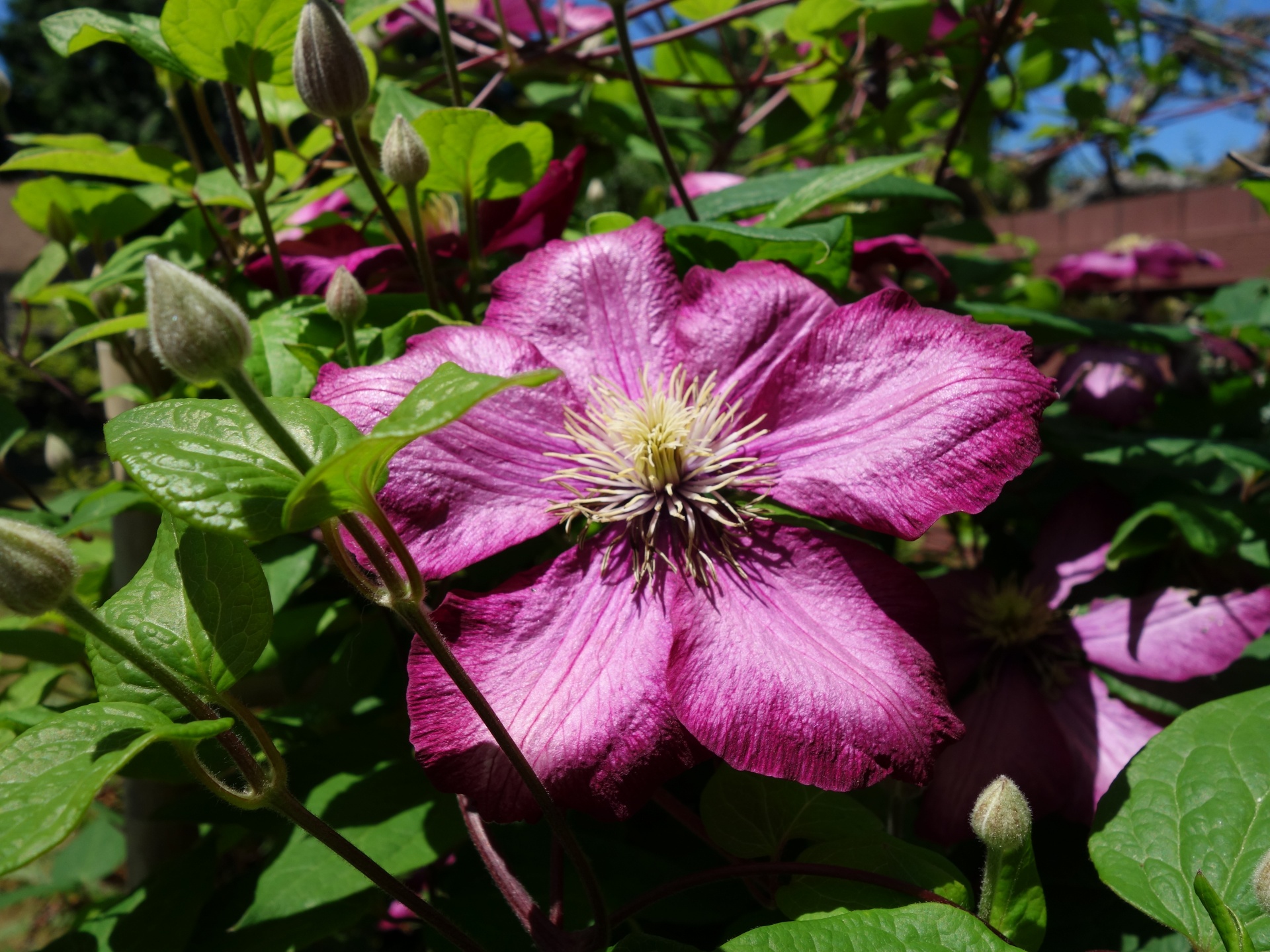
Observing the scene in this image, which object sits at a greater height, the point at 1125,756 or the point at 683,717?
the point at 683,717

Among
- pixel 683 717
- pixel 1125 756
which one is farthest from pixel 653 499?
pixel 1125 756

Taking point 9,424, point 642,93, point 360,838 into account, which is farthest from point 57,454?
point 642,93

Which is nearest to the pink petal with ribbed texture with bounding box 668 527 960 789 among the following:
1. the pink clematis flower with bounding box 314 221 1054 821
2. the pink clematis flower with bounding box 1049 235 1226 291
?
the pink clematis flower with bounding box 314 221 1054 821

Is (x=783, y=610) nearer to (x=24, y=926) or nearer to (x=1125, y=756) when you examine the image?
(x=1125, y=756)

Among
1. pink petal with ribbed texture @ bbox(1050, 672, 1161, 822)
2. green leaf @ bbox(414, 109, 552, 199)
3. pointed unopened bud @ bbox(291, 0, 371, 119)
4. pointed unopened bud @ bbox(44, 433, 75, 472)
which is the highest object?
pointed unopened bud @ bbox(291, 0, 371, 119)

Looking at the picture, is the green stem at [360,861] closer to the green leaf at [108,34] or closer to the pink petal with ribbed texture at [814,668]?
the pink petal with ribbed texture at [814,668]

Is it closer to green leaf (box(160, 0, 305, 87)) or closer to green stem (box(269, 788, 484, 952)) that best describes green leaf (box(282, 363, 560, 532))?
green stem (box(269, 788, 484, 952))
